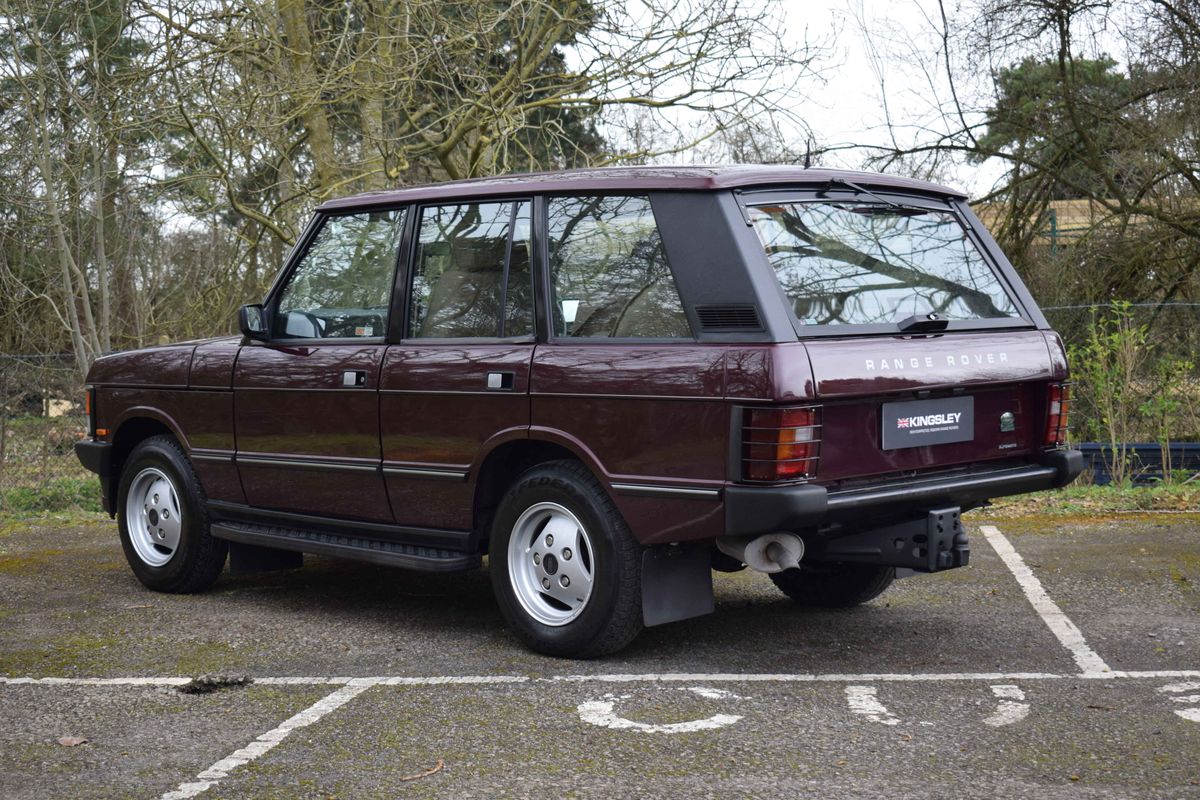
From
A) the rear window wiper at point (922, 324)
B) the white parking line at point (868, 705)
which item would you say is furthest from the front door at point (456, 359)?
the white parking line at point (868, 705)

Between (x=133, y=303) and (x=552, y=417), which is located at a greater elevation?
(x=133, y=303)

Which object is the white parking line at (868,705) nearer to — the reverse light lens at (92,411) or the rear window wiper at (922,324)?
the rear window wiper at (922,324)

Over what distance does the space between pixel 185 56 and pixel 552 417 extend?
817 cm

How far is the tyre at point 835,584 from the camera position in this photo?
21.1 feet

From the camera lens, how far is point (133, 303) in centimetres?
1695

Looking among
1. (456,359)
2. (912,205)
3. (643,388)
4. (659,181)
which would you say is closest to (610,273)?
(659,181)

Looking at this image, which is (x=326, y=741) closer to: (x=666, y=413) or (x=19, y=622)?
(x=666, y=413)

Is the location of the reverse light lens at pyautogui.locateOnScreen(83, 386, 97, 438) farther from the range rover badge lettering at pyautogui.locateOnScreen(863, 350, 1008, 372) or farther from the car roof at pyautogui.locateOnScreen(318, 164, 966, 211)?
the range rover badge lettering at pyautogui.locateOnScreen(863, 350, 1008, 372)

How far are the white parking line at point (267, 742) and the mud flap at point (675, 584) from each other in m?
1.13

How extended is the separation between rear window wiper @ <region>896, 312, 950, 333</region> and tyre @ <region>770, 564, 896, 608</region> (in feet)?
4.82

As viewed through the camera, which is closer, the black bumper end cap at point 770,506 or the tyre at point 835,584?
the black bumper end cap at point 770,506

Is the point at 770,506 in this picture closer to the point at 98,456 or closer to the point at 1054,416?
the point at 1054,416

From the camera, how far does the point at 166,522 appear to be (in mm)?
7363

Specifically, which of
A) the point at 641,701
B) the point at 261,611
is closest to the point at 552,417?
the point at 641,701
